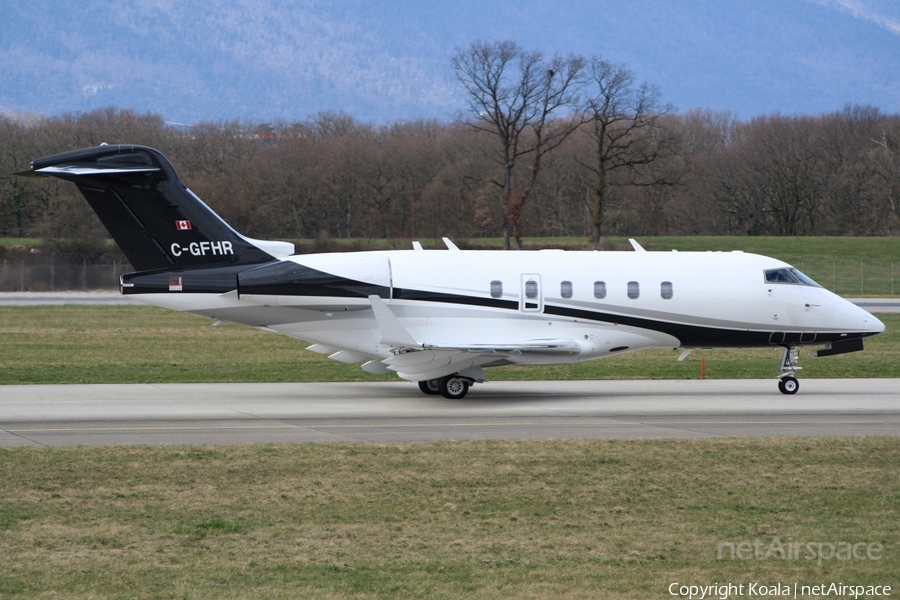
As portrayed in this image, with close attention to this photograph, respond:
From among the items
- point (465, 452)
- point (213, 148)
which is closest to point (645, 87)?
point (213, 148)

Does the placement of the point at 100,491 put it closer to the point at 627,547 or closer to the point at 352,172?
the point at 627,547

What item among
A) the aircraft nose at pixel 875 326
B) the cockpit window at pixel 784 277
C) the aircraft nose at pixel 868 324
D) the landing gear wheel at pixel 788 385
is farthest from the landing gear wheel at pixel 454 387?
the aircraft nose at pixel 875 326

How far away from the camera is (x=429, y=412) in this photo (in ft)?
62.6

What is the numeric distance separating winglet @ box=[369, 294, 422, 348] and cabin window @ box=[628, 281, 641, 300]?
4812mm

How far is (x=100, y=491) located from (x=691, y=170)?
83600 mm

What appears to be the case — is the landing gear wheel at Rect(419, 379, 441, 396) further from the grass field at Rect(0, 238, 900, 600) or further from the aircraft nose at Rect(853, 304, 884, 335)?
the aircraft nose at Rect(853, 304, 884, 335)

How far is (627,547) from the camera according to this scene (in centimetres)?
977

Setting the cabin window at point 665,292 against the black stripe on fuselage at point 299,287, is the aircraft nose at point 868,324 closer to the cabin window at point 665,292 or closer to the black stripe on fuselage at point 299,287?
the cabin window at point 665,292

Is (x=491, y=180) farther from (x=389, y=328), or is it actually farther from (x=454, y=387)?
(x=389, y=328)

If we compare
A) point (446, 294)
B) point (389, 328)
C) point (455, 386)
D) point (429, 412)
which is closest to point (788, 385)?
point (455, 386)

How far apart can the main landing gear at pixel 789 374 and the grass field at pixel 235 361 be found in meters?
3.15

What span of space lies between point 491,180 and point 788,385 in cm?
5886

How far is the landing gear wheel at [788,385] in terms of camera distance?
71.1ft

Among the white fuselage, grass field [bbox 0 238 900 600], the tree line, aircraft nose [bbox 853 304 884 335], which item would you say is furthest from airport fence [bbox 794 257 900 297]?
grass field [bbox 0 238 900 600]
